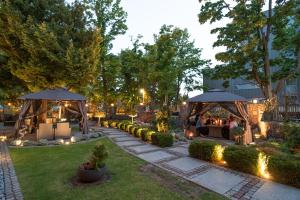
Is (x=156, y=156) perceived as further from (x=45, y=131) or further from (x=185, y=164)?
(x=45, y=131)

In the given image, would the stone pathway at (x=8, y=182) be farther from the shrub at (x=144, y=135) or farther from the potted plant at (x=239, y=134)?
the potted plant at (x=239, y=134)

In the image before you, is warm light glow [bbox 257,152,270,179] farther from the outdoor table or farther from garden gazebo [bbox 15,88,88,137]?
garden gazebo [bbox 15,88,88,137]

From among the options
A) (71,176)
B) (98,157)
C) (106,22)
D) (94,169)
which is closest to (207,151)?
(98,157)

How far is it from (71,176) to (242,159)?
6.63m

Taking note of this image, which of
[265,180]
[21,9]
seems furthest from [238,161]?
[21,9]

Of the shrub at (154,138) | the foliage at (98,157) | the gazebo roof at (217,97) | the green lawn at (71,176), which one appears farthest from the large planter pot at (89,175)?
the gazebo roof at (217,97)

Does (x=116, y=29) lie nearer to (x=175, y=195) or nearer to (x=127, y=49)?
(x=127, y=49)

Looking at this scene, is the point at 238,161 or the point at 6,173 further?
the point at 238,161

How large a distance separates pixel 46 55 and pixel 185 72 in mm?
19850

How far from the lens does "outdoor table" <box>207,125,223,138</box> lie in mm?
15173

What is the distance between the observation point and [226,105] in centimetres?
1431

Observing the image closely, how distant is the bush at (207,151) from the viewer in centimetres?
905

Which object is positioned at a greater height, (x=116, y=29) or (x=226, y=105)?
(x=116, y=29)

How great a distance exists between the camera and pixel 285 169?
6.64 metres
